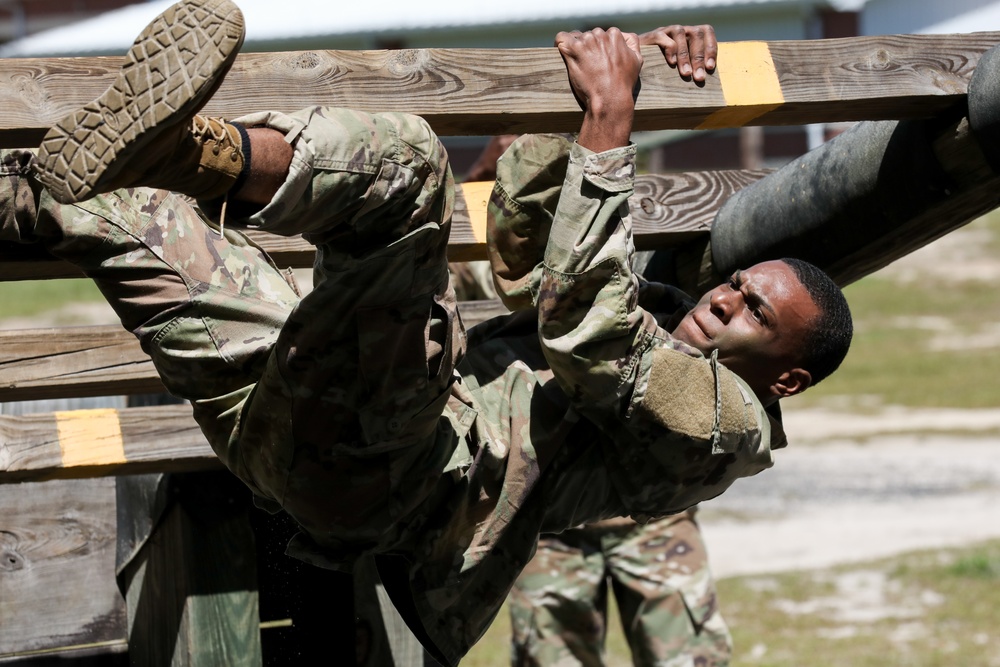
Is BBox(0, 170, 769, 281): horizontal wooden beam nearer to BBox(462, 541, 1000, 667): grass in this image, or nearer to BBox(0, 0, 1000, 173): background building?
BBox(462, 541, 1000, 667): grass

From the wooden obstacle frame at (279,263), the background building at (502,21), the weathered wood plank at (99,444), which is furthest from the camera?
the background building at (502,21)

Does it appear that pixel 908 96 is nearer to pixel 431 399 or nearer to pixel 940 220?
pixel 940 220

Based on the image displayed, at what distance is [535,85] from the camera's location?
295 cm

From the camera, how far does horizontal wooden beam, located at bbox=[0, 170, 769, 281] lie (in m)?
3.74

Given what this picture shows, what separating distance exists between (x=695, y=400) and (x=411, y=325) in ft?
2.57

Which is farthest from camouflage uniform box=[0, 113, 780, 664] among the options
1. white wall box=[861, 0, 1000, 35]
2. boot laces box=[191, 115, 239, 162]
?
white wall box=[861, 0, 1000, 35]

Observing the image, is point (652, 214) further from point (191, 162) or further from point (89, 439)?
point (191, 162)

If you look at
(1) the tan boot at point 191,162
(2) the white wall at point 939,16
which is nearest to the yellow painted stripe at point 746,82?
(1) the tan boot at point 191,162

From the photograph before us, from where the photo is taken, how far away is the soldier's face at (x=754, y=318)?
3516 millimetres

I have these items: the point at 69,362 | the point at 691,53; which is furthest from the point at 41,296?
the point at 691,53

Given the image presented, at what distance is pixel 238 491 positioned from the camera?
4.30 metres

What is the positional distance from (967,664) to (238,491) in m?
4.24

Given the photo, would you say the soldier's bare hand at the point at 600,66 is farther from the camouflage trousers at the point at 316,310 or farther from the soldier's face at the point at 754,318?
the soldier's face at the point at 754,318

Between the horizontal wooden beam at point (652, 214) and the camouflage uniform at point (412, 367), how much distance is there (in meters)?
0.27
